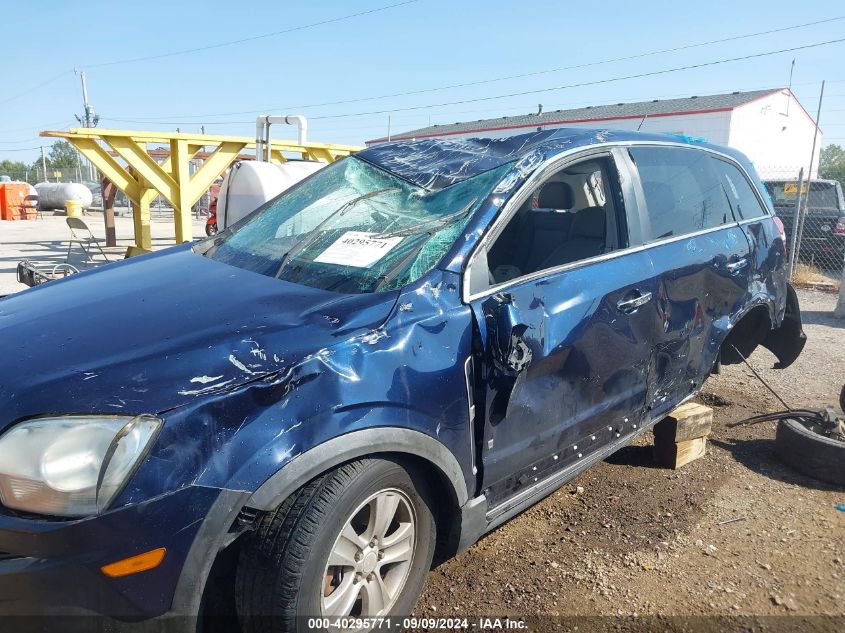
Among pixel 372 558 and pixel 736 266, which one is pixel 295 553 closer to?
pixel 372 558

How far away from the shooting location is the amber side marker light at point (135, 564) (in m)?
1.62

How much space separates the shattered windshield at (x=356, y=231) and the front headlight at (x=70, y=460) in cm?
91

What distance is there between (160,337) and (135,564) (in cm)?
66

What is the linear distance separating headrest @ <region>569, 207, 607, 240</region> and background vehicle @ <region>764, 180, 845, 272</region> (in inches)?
377

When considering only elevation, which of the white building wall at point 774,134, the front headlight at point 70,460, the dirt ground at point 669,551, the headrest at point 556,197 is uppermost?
the white building wall at point 774,134

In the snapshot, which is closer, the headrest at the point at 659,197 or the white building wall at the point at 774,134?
the headrest at the point at 659,197

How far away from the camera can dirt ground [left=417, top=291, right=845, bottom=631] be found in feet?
8.21

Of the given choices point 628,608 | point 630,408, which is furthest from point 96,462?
point 630,408

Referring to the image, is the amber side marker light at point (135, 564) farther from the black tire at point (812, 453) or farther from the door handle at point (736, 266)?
the black tire at point (812, 453)

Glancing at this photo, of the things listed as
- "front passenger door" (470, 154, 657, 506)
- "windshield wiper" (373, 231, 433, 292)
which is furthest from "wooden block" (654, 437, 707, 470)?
"windshield wiper" (373, 231, 433, 292)

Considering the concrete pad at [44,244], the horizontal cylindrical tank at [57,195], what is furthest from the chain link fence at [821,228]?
the horizontal cylindrical tank at [57,195]

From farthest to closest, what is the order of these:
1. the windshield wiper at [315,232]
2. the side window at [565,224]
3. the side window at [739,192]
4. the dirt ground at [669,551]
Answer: the side window at [739,192] → the side window at [565,224] → the windshield wiper at [315,232] → the dirt ground at [669,551]

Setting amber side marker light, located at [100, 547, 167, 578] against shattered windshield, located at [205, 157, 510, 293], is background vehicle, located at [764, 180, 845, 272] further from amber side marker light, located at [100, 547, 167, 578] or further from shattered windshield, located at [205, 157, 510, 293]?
amber side marker light, located at [100, 547, 167, 578]

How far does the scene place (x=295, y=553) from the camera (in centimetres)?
182
